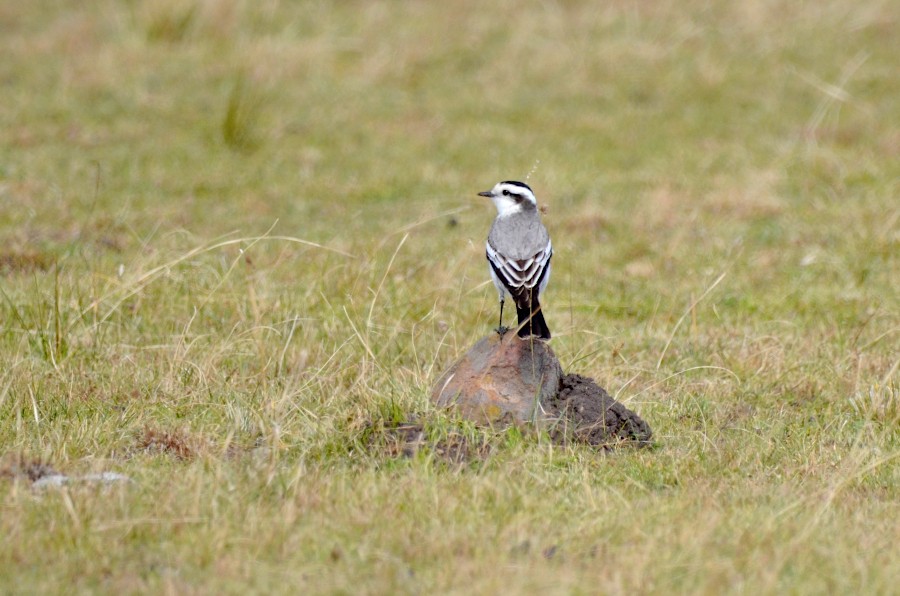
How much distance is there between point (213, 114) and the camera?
14.0 meters

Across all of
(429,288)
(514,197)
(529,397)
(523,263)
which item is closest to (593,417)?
(529,397)

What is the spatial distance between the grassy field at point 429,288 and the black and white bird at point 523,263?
586mm

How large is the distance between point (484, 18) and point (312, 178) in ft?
17.2

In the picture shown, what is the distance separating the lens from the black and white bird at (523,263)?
6098 mm

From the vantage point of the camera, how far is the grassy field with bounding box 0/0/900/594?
482 centimetres

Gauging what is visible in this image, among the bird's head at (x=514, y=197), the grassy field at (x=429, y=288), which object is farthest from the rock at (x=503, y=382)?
the bird's head at (x=514, y=197)

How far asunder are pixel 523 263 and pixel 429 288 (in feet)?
8.24

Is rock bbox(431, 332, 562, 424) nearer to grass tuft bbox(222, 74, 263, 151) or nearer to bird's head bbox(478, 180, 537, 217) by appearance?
bird's head bbox(478, 180, 537, 217)

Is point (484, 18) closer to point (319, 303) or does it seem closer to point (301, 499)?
point (319, 303)

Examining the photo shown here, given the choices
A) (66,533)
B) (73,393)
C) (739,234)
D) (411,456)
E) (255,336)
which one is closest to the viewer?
(66,533)

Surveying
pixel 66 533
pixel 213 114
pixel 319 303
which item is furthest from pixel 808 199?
pixel 66 533

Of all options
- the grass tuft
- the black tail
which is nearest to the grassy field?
the grass tuft

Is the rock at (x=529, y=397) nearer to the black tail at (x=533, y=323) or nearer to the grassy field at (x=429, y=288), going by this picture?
the black tail at (x=533, y=323)

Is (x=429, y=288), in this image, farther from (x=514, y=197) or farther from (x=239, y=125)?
(x=239, y=125)
